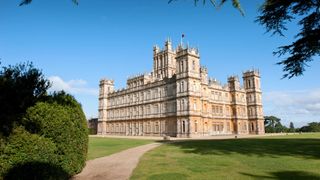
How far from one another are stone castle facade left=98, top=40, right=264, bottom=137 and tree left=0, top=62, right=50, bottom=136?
36.8 m

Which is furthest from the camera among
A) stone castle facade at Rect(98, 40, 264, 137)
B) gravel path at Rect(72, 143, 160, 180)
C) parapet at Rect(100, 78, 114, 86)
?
parapet at Rect(100, 78, 114, 86)

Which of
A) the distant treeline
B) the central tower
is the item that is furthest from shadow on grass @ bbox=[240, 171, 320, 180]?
the distant treeline

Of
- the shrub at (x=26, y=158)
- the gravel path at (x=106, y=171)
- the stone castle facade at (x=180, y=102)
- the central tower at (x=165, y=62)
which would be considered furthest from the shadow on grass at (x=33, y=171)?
the central tower at (x=165, y=62)

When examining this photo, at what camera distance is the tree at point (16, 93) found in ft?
32.2

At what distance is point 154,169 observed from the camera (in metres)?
12.4

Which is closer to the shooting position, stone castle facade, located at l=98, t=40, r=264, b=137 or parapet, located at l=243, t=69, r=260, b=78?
stone castle facade, located at l=98, t=40, r=264, b=137

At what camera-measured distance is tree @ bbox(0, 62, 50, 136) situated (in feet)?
32.2

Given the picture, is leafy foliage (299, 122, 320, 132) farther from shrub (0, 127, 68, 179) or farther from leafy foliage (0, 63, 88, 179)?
shrub (0, 127, 68, 179)

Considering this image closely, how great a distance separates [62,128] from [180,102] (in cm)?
3803

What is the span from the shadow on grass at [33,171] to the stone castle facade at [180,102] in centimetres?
3736

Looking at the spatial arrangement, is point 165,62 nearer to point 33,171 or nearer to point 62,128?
point 62,128

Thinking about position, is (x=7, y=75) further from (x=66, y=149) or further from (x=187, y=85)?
(x=187, y=85)

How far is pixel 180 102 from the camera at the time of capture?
4831 cm

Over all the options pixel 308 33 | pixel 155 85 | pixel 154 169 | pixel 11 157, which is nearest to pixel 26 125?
pixel 11 157
